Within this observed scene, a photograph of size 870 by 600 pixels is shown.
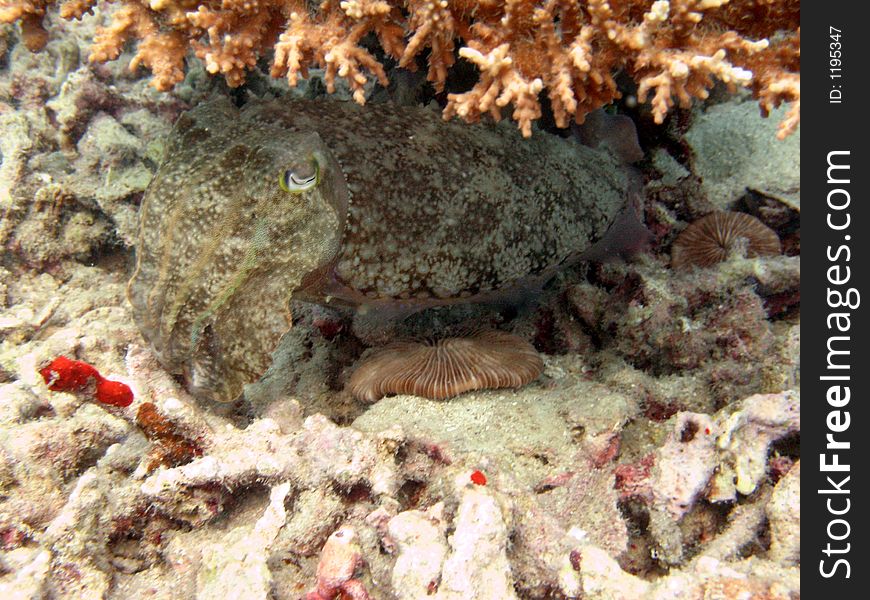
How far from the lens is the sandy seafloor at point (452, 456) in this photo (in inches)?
79.3

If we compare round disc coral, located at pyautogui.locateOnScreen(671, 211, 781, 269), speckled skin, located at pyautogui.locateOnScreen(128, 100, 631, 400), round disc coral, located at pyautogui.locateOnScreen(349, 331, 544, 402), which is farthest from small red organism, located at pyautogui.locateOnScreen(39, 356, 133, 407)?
round disc coral, located at pyautogui.locateOnScreen(671, 211, 781, 269)

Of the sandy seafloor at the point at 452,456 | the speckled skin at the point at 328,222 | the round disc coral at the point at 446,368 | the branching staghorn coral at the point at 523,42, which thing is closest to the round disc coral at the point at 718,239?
the sandy seafloor at the point at 452,456

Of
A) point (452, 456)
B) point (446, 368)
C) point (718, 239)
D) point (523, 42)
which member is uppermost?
point (523, 42)

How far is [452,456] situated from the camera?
7.93ft

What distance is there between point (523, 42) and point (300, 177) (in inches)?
53.9

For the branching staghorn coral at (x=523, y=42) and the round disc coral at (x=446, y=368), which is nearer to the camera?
the branching staghorn coral at (x=523, y=42)

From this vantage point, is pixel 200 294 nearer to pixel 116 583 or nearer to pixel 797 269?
pixel 116 583

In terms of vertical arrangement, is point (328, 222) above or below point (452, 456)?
above

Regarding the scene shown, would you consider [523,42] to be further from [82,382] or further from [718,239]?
[82,382]

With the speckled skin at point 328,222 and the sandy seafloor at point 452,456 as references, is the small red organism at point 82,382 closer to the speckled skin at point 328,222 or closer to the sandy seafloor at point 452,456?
the sandy seafloor at point 452,456

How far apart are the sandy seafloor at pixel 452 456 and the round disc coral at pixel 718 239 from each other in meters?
0.13

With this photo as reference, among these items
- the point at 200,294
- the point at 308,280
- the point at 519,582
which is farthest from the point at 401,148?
the point at 519,582

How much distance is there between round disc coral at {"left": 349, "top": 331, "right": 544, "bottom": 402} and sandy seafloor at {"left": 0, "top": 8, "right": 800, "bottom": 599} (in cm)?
10

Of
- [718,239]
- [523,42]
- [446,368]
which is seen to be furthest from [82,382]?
[718,239]
